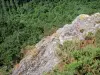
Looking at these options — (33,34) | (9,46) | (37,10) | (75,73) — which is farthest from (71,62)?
(37,10)

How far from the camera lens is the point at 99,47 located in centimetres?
1080

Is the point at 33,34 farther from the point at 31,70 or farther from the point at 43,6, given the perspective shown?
the point at 43,6

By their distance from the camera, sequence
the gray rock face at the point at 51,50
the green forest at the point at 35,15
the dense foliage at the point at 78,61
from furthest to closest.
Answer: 1. the green forest at the point at 35,15
2. the gray rock face at the point at 51,50
3. the dense foliage at the point at 78,61

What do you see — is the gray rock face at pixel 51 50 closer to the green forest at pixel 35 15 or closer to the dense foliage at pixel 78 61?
the dense foliage at pixel 78 61

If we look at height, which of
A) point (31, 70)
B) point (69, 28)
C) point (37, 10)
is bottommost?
point (37, 10)

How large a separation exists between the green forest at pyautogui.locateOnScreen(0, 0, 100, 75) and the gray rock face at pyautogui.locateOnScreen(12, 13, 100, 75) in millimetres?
5055

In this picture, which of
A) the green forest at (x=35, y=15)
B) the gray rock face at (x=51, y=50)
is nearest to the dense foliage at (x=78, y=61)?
the gray rock face at (x=51, y=50)

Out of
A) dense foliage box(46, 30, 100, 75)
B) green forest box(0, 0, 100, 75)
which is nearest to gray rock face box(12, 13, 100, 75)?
dense foliage box(46, 30, 100, 75)

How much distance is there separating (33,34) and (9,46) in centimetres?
301

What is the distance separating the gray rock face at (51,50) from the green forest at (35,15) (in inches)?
199

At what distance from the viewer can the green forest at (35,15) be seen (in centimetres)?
2206

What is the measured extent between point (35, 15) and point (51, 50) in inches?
957

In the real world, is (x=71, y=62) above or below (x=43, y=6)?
above

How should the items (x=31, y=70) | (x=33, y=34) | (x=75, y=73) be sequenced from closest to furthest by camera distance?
1. (x=75, y=73)
2. (x=31, y=70)
3. (x=33, y=34)
